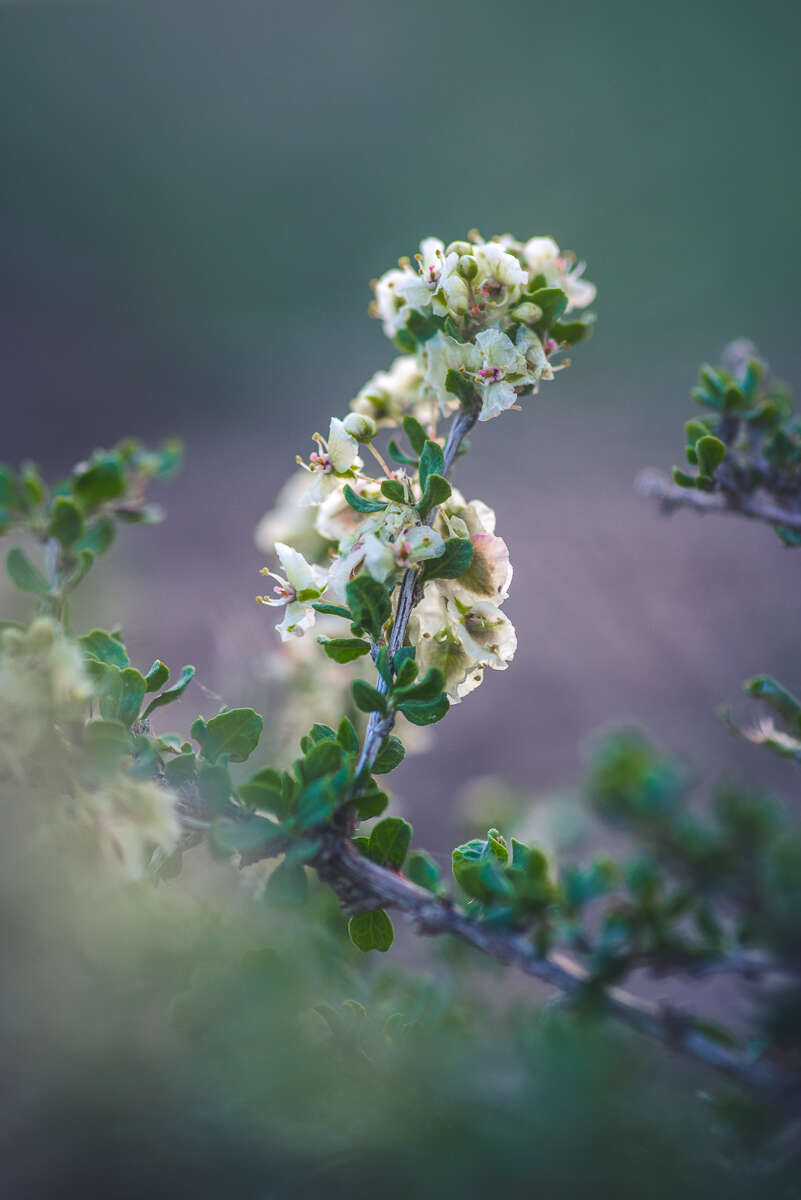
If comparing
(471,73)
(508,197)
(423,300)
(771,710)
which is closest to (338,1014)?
(771,710)

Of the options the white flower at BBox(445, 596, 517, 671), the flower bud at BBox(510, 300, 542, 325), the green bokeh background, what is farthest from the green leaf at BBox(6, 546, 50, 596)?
the green bokeh background

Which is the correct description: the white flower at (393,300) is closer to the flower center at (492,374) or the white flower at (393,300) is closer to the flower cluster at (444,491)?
the flower cluster at (444,491)

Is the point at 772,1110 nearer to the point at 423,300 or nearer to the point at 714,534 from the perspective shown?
the point at 423,300

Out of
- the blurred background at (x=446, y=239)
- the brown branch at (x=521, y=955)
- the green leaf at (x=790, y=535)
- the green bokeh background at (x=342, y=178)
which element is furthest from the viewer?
the green bokeh background at (x=342, y=178)

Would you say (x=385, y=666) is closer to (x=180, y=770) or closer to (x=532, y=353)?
(x=180, y=770)

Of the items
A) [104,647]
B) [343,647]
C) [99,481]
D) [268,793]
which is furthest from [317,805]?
[99,481]

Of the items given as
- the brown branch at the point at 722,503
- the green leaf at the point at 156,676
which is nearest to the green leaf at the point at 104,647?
the green leaf at the point at 156,676
